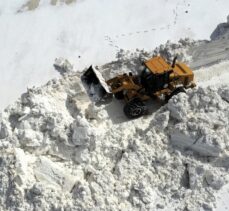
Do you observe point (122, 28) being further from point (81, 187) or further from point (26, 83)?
point (81, 187)

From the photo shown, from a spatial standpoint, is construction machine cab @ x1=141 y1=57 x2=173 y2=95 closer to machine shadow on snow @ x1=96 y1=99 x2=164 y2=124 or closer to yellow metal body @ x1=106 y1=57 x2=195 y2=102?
yellow metal body @ x1=106 y1=57 x2=195 y2=102

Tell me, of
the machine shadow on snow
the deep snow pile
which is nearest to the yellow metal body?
the machine shadow on snow

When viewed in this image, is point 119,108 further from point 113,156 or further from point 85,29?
point 85,29

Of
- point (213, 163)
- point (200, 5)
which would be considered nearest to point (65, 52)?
point (200, 5)

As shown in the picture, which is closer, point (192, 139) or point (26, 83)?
point (192, 139)

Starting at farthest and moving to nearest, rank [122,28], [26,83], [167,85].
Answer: [122,28] → [26,83] → [167,85]

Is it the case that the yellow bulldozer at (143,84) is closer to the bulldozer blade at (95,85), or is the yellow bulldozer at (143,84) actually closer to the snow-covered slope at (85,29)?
the bulldozer blade at (95,85)

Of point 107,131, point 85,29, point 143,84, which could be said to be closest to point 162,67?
→ point 143,84

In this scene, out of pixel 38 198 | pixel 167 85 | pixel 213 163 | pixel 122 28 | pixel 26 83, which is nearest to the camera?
pixel 38 198
